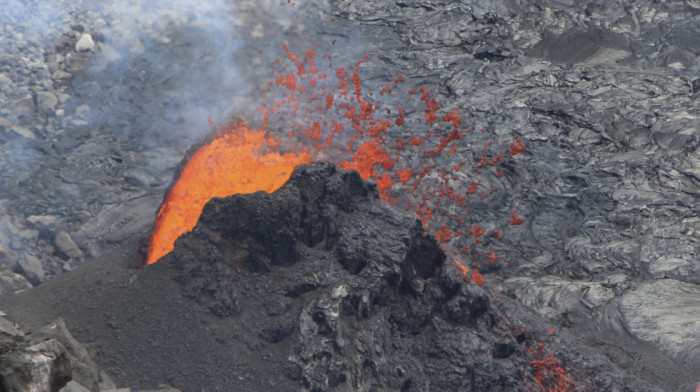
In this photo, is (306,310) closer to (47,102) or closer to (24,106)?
(47,102)

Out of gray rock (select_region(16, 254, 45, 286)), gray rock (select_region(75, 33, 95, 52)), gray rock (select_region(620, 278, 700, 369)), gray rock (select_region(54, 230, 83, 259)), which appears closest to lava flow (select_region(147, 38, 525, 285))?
gray rock (select_region(54, 230, 83, 259))

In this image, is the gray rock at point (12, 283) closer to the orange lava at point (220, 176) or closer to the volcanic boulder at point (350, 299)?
the orange lava at point (220, 176)

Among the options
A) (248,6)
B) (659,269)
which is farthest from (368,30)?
(659,269)

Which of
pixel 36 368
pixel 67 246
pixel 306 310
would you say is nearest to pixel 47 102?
pixel 67 246

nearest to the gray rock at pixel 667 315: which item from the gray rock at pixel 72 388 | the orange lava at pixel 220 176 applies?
the orange lava at pixel 220 176

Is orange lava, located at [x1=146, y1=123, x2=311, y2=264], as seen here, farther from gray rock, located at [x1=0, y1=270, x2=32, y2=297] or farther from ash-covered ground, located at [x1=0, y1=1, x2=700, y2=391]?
gray rock, located at [x1=0, y1=270, x2=32, y2=297]

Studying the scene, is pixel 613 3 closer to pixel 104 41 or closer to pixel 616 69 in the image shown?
pixel 616 69
